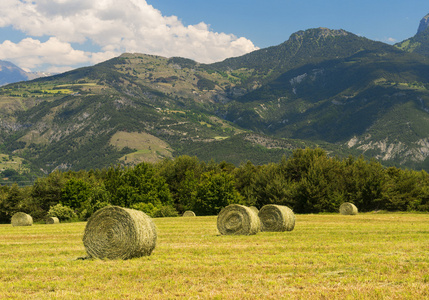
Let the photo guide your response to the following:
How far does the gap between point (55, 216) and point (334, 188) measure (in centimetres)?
3863

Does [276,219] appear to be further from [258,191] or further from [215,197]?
[258,191]

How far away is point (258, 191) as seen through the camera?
6550 centimetres

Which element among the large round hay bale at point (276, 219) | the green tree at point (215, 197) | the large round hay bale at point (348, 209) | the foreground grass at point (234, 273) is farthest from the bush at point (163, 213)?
the foreground grass at point (234, 273)

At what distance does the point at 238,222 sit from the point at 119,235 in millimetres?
10383

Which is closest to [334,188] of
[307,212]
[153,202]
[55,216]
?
[307,212]

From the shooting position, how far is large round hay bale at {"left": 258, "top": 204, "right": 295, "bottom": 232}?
1061 inches

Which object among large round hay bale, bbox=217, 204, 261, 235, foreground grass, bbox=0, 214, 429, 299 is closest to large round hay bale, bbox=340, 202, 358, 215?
large round hay bale, bbox=217, 204, 261, 235

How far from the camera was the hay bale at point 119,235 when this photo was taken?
16.2 meters

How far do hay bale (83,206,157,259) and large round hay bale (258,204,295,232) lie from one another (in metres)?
11.8

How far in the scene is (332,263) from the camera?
13.8 meters

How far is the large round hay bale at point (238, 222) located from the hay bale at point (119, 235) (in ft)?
29.3

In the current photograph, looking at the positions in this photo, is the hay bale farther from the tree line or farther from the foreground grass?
the tree line

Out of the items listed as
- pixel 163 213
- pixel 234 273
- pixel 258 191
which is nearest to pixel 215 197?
pixel 258 191

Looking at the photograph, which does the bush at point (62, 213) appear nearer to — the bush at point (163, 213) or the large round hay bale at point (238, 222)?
the bush at point (163, 213)
